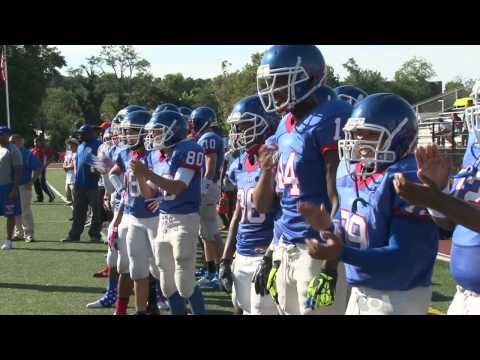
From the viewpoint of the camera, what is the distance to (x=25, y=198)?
12.3m

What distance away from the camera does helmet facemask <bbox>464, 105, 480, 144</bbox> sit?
3.13 meters

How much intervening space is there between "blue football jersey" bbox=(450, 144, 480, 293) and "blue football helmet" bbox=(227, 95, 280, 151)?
6.47 feet

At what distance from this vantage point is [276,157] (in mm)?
4031

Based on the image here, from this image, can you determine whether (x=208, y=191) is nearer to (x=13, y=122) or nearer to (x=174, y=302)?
(x=174, y=302)

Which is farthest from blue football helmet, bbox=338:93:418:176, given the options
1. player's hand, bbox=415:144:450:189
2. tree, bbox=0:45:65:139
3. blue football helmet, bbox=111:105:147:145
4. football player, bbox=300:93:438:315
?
tree, bbox=0:45:65:139

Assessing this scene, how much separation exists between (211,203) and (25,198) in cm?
501

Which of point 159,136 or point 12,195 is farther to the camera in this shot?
point 12,195

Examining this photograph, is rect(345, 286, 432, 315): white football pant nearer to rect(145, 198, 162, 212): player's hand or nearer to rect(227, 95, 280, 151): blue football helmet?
rect(227, 95, 280, 151): blue football helmet

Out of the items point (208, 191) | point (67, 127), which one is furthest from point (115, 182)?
point (67, 127)

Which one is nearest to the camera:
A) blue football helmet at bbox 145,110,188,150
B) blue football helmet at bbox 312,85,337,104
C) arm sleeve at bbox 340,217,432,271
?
arm sleeve at bbox 340,217,432,271

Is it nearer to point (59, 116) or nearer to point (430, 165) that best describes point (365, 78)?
point (59, 116)

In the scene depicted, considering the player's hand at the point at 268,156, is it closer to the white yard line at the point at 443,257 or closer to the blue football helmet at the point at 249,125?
the blue football helmet at the point at 249,125

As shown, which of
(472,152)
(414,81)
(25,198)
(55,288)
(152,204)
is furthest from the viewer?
(414,81)

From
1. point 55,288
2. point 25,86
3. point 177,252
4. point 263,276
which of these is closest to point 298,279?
point 263,276
